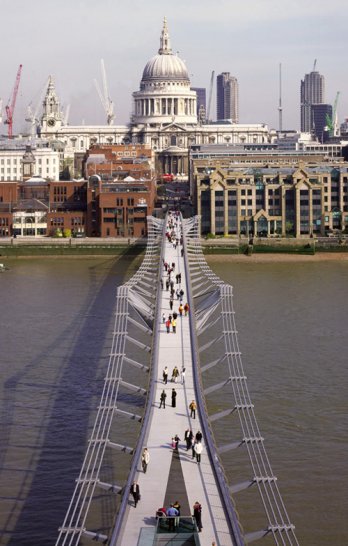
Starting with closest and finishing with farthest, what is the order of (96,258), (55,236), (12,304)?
(12,304) < (96,258) < (55,236)

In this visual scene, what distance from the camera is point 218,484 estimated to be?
1164cm

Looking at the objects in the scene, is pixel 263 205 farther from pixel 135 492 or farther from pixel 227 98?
pixel 227 98

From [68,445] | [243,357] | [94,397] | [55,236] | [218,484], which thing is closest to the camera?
[218,484]

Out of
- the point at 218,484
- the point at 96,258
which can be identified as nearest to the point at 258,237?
the point at 96,258

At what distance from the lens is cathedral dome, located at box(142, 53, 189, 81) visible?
9488 centimetres

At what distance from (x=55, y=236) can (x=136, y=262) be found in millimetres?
7768

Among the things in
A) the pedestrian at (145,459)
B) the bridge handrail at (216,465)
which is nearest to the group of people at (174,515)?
the bridge handrail at (216,465)

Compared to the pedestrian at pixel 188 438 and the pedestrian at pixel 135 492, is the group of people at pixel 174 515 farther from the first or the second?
the pedestrian at pixel 188 438

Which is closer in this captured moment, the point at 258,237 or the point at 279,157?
the point at 258,237

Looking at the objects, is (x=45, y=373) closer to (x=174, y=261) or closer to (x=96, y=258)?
(x=174, y=261)

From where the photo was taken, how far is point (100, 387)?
18.7 meters

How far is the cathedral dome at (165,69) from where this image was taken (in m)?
94.9

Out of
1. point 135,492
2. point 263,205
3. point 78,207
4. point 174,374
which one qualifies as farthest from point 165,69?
point 135,492

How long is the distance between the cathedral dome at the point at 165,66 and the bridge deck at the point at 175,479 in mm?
80442
